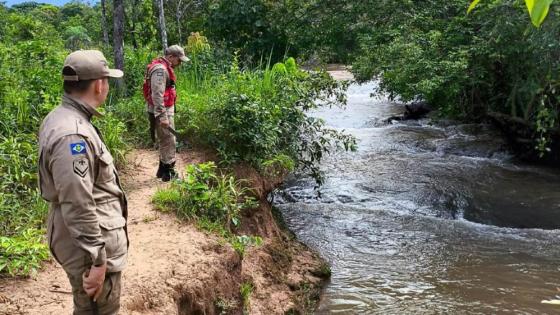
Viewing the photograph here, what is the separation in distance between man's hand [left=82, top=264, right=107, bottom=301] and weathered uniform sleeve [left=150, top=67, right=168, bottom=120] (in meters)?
3.77

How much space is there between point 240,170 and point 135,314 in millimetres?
3115

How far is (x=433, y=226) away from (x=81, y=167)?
7183 mm

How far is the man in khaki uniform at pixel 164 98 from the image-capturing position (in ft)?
20.0

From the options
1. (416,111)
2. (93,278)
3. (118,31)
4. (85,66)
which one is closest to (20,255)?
(93,278)

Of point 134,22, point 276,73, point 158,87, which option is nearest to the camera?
point 158,87

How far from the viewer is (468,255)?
751 cm

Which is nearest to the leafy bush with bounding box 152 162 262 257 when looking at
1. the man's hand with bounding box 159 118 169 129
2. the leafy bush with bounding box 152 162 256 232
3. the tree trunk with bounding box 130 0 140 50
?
the leafy bush with bounding box 152 162 256 232

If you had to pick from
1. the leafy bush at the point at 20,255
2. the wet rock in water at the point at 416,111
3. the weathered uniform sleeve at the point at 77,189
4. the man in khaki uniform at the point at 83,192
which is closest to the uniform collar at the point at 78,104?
the man in khaki uniform at the point at 83,192

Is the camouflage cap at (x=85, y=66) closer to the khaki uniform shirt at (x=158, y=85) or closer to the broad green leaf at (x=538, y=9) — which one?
the broad green leaf at (x=538, y=9)

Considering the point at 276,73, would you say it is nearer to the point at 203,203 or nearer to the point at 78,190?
the point at 203,203

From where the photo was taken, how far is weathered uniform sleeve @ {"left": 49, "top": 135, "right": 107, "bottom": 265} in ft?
7.98

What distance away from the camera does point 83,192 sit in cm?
246

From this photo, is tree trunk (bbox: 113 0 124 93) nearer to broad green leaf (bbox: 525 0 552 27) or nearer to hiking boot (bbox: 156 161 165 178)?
hiking boot (bbox: 156 161 165 178)

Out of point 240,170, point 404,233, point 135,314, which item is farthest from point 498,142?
point 135,314
